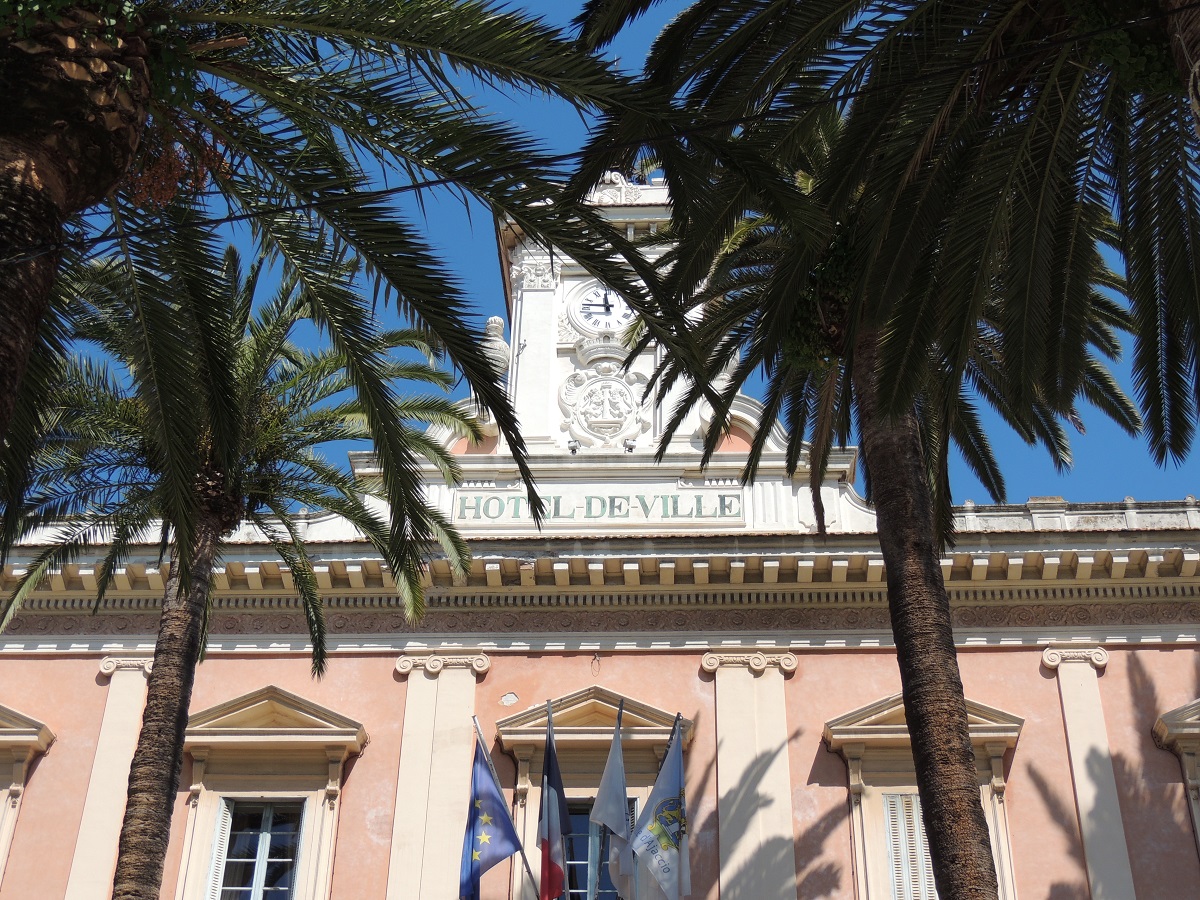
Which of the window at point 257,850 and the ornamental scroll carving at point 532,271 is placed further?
the ornamental scroll carving at point 532,271

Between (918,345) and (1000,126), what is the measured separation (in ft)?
5.55

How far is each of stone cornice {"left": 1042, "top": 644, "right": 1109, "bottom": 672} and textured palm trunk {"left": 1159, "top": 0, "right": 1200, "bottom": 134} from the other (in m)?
11.1

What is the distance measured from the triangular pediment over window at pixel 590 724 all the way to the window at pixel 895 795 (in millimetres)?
1957

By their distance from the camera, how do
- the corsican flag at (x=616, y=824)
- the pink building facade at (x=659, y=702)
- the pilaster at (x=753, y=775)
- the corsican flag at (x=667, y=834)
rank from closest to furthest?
the corsican flag at (x=667, y=834), the corsican flag at (x=616, y=824), the pilaster at (x=753, y=775), the pink building facade at (x=659, y=702)

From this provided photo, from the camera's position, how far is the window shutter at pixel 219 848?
17859 millimetres

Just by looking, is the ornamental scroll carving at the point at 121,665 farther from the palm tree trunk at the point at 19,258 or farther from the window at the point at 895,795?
the palm tree trunk at the point at 19,258

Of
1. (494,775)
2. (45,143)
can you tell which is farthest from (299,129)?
(494,775)

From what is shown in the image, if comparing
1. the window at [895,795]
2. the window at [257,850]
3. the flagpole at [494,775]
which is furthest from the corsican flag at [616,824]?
the window at [257,850]

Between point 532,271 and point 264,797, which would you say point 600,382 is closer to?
point 532,271

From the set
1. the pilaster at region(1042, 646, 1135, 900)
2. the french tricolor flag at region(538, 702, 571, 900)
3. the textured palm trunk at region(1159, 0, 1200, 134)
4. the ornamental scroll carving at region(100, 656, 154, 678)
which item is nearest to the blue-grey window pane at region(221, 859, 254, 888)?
the ornamental scroll carving at region(100, 656, 154, 678)

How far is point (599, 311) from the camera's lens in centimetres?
2344

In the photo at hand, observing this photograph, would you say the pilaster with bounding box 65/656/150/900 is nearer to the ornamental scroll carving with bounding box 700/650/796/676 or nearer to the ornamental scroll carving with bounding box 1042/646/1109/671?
the ornamental scroll carving with bounding box 700/650/796/676

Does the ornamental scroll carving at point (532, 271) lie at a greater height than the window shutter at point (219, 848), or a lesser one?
greater

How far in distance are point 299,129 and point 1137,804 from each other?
1262 cm
